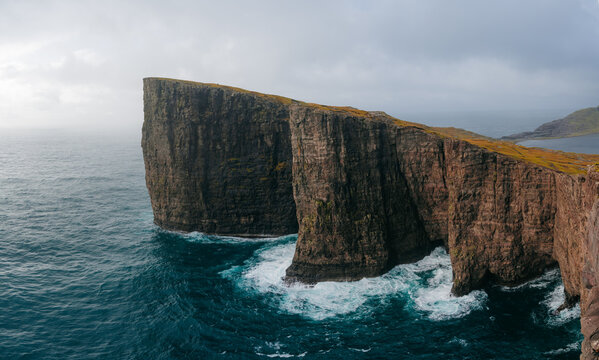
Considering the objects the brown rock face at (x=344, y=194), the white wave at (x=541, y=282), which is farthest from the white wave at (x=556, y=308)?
the brown rock face at (x=344, y=194)

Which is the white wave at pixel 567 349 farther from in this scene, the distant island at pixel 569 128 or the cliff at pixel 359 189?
the distant island at pixel 569 128

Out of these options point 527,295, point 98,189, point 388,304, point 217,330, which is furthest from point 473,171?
point 98,189

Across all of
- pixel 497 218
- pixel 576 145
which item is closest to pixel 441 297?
pixel 497 218

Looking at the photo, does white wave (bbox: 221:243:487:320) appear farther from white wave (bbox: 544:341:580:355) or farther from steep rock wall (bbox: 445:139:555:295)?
white wave (bbox: 544:341:580:355)

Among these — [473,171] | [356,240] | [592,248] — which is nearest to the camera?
[592,248]

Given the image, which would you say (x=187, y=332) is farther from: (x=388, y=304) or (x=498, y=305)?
(x=498, y=305)

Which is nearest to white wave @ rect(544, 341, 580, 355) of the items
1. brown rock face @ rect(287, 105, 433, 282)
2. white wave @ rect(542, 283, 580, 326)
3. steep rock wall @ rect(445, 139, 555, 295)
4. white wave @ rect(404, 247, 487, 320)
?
white wave @ rect(542, 283, 580, 326)

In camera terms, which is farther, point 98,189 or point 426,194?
point 98,189
